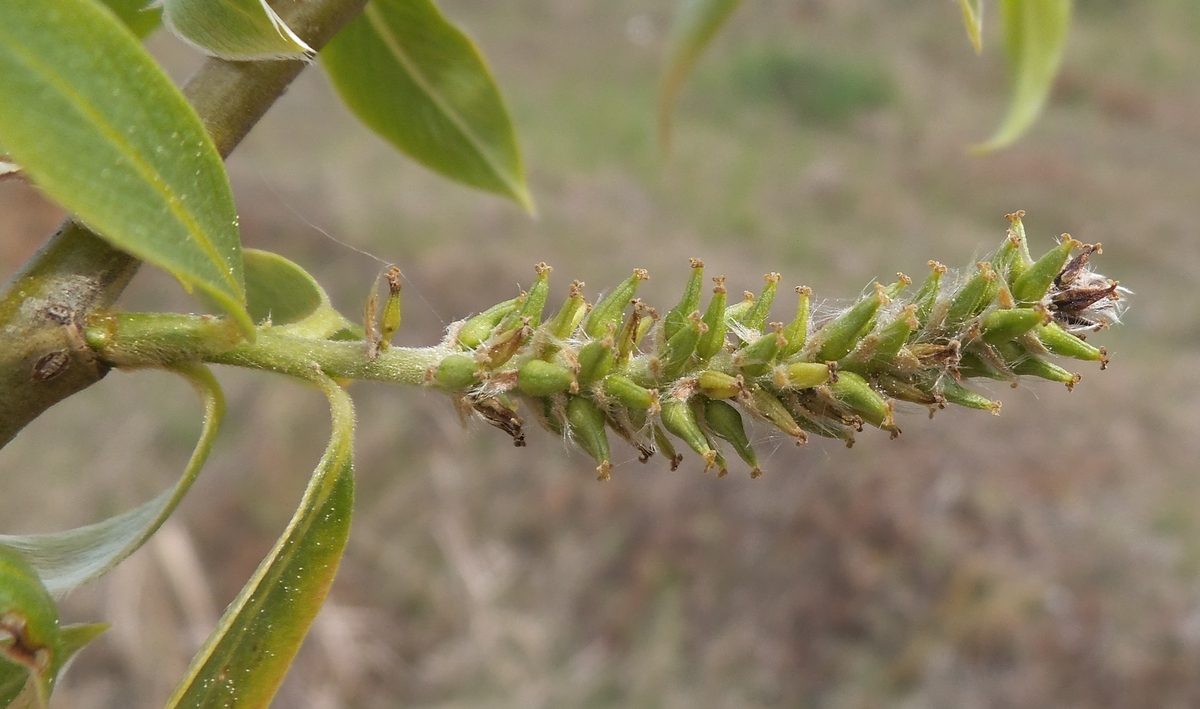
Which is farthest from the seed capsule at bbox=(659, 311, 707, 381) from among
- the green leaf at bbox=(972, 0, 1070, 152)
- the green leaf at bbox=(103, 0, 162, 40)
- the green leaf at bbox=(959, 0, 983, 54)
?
the green leaf at bbox=(972, 0, 1070, 152)

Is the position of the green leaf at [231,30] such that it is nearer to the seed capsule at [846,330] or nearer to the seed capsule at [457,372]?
the seed capsule at [457,372]

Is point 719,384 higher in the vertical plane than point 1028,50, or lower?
lower

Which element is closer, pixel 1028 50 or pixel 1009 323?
pixel 1009 323

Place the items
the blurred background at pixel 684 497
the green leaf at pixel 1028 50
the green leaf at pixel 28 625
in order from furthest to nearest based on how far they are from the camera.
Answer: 1. the blurred background at pixel 684 497
2. the green leaf at pixel 1028 50
3. the green leaf at pixel 28 625

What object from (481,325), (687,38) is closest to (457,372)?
(481,325)

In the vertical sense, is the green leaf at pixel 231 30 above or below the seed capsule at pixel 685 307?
below

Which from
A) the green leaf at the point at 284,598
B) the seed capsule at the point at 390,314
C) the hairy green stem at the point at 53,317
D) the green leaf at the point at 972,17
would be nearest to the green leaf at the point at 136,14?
the hairy green stem at the point at 53,317

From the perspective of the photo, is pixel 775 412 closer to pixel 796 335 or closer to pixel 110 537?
pixel 796 335

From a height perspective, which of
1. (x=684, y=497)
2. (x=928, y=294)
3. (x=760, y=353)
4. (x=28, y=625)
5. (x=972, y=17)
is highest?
(x=972, y=17)
